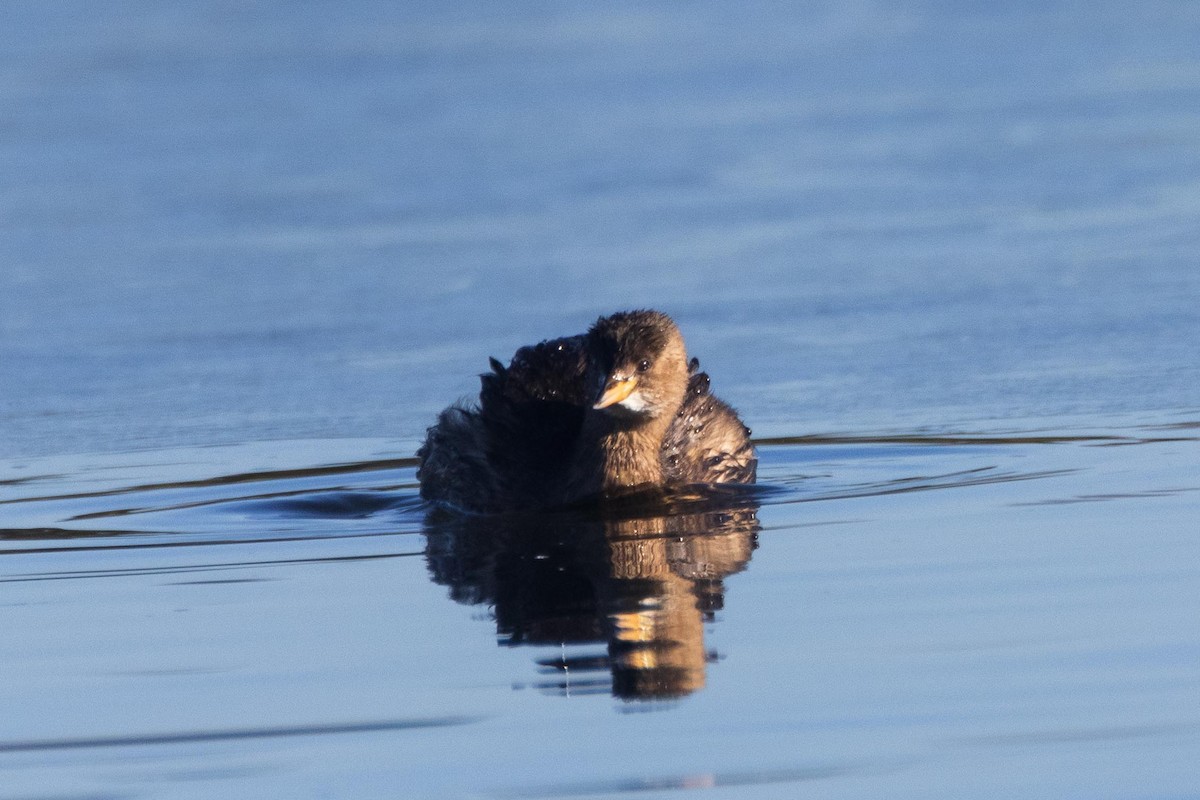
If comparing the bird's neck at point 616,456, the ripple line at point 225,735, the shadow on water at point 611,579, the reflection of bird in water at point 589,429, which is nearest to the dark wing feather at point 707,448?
the reflection of bird in water at point 589,429

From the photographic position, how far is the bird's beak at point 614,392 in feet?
29.2

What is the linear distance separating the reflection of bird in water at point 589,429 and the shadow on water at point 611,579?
24cm

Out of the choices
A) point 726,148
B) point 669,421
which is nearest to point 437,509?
point 669,421

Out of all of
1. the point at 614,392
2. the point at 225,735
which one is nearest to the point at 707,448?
the point at 614,392

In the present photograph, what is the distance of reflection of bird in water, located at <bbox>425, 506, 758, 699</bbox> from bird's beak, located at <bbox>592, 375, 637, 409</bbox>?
1.58ft

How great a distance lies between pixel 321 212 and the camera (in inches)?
634

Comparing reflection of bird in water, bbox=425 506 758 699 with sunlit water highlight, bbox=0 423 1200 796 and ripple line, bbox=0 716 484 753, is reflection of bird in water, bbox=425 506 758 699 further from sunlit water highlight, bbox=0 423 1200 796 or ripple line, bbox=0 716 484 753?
ripple line, bbox=0 716 484 753

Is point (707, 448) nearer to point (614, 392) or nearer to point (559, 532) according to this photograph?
point (614, 392)

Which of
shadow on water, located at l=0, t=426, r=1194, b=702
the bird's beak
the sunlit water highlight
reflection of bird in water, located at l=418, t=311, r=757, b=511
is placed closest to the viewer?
the sunlit water highlight

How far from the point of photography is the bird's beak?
8.91 m

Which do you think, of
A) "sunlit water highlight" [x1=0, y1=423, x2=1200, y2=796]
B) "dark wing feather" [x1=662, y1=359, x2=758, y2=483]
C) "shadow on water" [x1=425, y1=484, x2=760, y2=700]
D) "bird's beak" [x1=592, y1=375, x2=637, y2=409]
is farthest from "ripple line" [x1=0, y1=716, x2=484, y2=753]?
"dark wing feather" [x1=662, y1=359, x2=758, y2=483]

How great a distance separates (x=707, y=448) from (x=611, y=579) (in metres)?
2.40

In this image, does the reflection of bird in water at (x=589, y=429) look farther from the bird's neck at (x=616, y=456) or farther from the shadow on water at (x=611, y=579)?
the shadow on water at (x=611, y=579)

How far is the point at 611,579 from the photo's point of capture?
720 centimetres
